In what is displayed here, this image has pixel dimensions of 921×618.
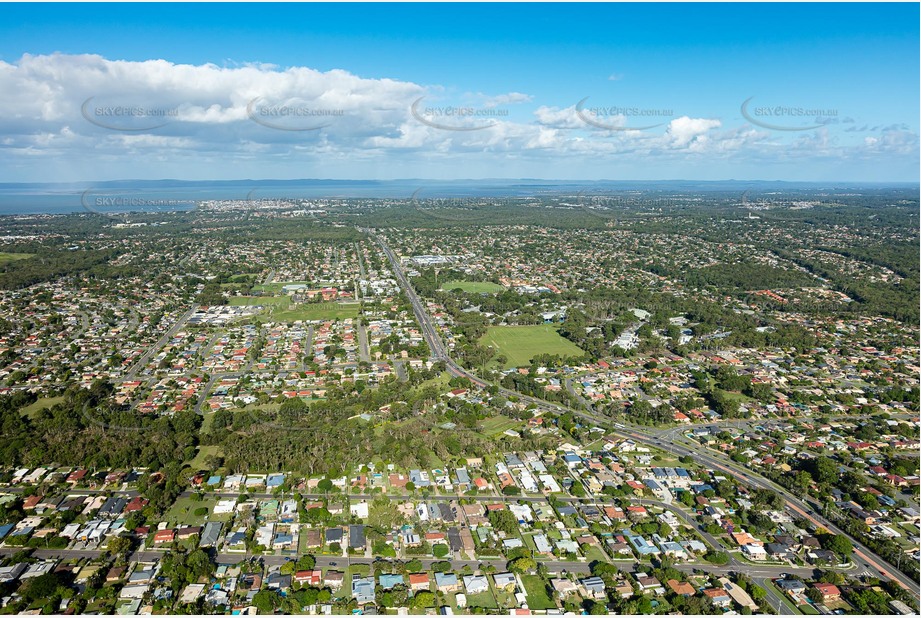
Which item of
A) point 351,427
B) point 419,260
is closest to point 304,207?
point 419,260

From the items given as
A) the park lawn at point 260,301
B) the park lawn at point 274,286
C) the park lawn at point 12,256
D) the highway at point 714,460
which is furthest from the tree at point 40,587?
the park lawn at point 12,256

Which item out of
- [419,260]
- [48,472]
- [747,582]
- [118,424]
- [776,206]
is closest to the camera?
[747,582]

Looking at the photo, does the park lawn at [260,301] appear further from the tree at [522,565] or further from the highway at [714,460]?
the tree at [522,565]

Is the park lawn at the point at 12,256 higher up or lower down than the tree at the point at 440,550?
higher up

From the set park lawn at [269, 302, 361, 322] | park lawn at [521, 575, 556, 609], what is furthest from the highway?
park lawn at [269, 302, 361, 322]

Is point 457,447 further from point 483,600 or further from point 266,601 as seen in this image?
point 266,601

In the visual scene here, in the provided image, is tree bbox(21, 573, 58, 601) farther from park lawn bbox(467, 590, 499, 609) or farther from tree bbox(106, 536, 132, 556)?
park lawn bbox(467, 590, 499, 609)

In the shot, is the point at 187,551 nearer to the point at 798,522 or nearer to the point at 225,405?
the point at 225,405
